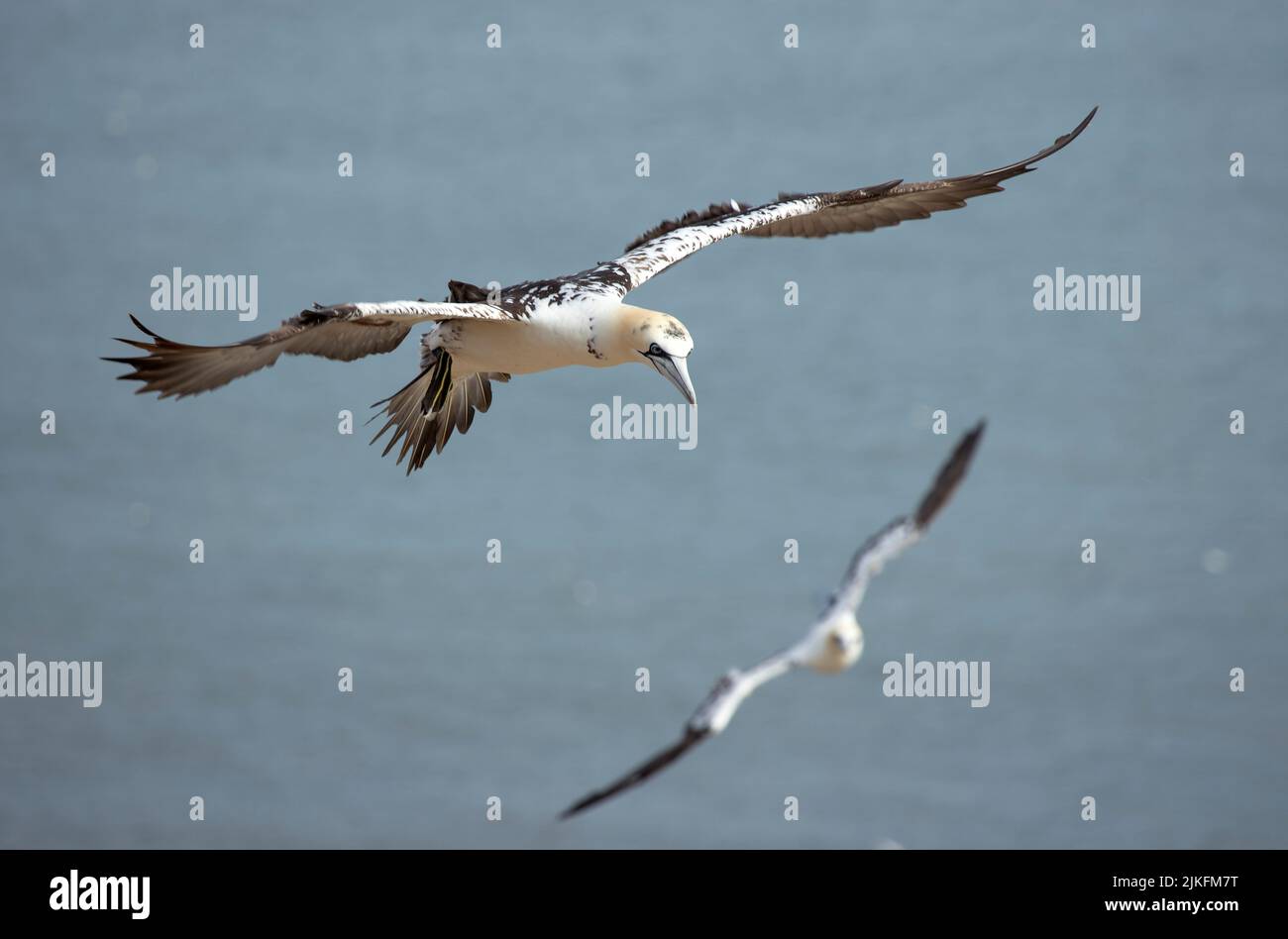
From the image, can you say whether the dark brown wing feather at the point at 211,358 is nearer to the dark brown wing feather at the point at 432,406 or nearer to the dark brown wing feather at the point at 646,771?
the dark brown wing feather at the point at 432,406

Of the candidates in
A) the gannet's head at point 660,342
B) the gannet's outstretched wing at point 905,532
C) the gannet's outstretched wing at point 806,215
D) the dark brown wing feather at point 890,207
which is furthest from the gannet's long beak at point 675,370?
the gannet's outstretched wing at point 905,532

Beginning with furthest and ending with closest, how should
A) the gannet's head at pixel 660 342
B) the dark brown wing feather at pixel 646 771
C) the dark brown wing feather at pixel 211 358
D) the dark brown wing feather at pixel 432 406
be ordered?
the dark brown wing feather at pixel 432 406 → the gannet's head at pixel 660 342 → the dark brown wing feather at pixel 211 358 → the dark brown wing feather at pixel 646 771

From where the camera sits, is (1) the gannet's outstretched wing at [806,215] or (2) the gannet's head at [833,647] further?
(1) the gannet's outstretched wing at [806,215]

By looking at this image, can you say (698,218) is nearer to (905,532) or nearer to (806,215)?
(806,215)

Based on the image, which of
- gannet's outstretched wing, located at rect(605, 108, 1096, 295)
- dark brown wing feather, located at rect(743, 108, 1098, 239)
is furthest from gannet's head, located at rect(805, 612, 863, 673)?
dark brown wing feather, located at rect(743, 108, 1098, 239)

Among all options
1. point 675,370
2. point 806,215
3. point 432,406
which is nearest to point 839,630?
point 675,370

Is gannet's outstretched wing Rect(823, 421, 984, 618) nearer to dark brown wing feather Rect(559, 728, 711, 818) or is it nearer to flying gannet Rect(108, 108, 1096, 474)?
dark brown wing feather Rect(559, 728, 711, 818)

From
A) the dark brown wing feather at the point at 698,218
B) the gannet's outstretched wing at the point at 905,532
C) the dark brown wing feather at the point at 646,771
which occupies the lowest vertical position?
the dark brown wing feather at the point at 646,771
